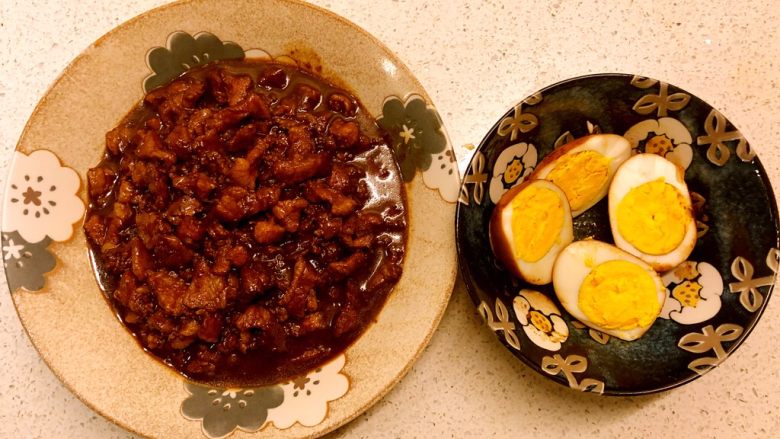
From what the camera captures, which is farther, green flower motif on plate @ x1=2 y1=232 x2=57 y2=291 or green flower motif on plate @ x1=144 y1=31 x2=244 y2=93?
green flower motif on plate @ x1=144 y1=31 x2=244 y2=93

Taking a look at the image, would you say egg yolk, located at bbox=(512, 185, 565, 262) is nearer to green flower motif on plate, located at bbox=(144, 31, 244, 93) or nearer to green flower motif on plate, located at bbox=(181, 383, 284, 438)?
green flower motif on plate, located at bbox=(181, 383, 284, 438)

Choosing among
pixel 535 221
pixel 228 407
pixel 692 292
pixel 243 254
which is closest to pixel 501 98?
pixel 535 221

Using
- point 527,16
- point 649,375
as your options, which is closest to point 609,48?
point 527,16

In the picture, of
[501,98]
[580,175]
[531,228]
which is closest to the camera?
[531,228]

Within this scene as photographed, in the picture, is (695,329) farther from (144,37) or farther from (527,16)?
(144,37)

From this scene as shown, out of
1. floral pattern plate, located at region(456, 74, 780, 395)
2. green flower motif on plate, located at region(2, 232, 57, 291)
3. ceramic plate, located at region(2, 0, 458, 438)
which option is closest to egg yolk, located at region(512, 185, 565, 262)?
floral pattern plate, located at region(456, 74, 780, 395)

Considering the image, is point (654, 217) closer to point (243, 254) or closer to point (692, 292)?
point (692, 292)

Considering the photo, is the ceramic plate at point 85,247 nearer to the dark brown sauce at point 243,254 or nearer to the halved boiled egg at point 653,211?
the dark brown sauce at point 243,254
